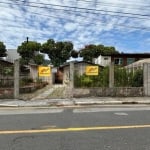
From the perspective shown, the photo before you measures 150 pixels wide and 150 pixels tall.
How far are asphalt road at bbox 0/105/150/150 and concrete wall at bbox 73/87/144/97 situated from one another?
22.7 feet

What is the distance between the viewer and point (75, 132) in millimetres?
8188

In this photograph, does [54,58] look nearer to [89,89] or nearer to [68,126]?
[89,89]

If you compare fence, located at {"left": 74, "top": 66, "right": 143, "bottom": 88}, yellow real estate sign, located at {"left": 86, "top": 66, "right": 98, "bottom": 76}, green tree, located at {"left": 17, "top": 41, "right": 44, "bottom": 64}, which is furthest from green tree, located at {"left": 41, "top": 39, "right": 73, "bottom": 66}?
yellow real estate sign, located at {"left": 86, "top": 66, "right": 98, "bottom": 76}

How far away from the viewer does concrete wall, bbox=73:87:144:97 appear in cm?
1823

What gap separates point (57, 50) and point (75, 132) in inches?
2224

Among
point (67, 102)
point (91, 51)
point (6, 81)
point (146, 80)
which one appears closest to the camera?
point (67, 102)

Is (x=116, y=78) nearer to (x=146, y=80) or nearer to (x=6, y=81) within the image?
(x=146, y=80)

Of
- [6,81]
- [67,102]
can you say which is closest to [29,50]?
[6,81]

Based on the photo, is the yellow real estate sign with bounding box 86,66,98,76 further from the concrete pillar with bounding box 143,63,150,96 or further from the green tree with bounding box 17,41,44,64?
the green tree with bounding box 17,41,44,64

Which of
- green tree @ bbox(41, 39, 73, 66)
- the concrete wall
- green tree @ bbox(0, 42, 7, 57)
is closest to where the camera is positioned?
the concrete wall

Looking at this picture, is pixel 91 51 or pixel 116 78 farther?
pixel 91 51

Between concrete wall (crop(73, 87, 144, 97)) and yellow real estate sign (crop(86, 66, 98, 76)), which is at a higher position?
yellow real estate sign (crop(86, 66, 98, 76))

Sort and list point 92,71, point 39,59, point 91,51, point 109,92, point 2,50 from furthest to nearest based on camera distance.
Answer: point 91,51, point 2,50, point 39,59, point 109,92, point 92,71

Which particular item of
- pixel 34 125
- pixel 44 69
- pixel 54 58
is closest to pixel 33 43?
pixel 54 58
